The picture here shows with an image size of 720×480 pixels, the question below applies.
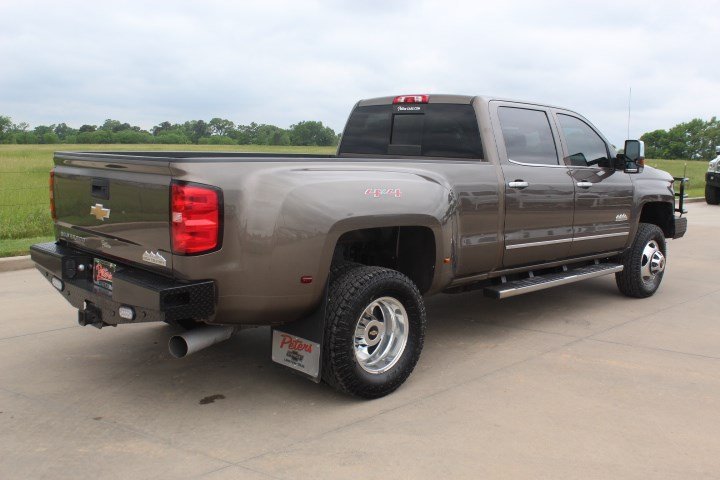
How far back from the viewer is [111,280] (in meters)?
4.08

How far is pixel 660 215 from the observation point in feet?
25.0

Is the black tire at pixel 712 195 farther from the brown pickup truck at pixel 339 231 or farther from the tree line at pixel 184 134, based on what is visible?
the brown pickup truck at pixel 339 231

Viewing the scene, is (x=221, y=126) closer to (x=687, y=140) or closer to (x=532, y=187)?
(x=532, y=187)

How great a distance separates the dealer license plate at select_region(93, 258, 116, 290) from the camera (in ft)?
13.6

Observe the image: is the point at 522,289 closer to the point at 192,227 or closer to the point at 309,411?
the point at 309,411

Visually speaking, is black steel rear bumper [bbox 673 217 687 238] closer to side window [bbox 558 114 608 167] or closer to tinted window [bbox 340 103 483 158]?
side window [bbox 558 114 608 167]

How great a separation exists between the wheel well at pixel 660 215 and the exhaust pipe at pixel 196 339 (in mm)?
5180

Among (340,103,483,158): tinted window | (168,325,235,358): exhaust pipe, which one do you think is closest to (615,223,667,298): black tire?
(340,103,483,158): tinted window

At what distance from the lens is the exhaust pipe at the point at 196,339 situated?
13.0ft

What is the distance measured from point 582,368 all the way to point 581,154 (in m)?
2.26

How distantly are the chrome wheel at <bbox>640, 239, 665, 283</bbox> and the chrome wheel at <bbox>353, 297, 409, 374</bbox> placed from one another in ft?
12.0

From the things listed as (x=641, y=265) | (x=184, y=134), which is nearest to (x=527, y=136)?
(x=641, y=265)

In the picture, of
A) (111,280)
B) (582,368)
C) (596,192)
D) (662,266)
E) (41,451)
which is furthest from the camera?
(662,266)

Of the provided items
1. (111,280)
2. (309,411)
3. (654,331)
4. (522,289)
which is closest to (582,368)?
(522,289)
